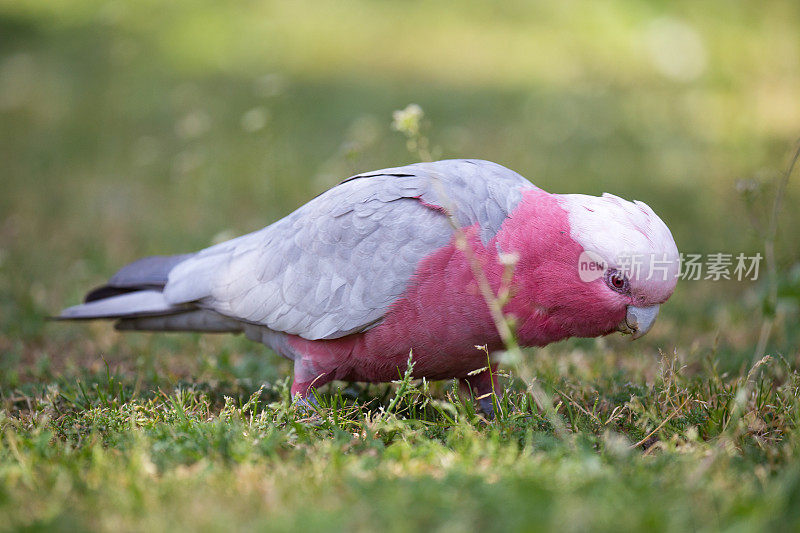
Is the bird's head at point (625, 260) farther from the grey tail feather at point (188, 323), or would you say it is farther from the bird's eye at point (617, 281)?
the grey tail feather at point (188, 323)

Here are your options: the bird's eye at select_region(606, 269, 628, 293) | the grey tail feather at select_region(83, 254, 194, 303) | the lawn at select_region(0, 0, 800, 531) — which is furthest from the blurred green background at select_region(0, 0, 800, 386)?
the bird's eye at select_region(606, 269, 628, 293)

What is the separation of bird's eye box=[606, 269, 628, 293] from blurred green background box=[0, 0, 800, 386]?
0.84 m

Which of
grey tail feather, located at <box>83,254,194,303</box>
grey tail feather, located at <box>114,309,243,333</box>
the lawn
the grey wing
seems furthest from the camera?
grey tail feather, located at <box>83,254,194,303</box>

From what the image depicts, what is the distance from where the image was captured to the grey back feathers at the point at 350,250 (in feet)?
10.1

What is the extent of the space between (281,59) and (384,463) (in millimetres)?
9224

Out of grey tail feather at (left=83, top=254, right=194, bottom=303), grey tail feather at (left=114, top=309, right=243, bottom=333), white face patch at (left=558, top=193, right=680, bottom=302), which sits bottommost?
grey tail feather at (left=114, top=309, right=243, bottom=333)

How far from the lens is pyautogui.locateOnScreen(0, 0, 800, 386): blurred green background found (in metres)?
4.85

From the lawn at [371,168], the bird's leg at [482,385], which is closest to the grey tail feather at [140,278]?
the lawn at [371,168]

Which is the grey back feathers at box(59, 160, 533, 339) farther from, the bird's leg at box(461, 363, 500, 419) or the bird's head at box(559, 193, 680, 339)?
the bird's leg at box(461, 363, 500, 419)

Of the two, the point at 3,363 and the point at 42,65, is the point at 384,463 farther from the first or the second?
the point at 42,65

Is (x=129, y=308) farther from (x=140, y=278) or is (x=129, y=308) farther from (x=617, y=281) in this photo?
(x=617, y=281)

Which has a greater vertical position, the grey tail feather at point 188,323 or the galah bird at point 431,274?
the galah bird at point 431,274

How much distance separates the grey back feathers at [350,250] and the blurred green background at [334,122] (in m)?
0.55

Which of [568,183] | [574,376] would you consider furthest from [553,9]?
[574,376]
